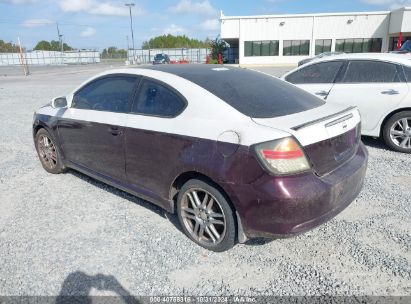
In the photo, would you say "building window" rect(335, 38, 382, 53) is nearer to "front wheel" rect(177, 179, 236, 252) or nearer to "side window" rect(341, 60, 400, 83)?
"side window" rect(341, 60, 400, 83)

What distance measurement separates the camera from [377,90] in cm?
541

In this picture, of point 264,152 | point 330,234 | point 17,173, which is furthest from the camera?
point 17,173

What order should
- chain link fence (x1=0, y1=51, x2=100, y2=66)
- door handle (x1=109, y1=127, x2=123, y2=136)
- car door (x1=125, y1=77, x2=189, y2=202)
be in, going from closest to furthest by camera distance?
car door (x1=125, y1=77, x2=189, y2=202)
door handle (x1=109, y1=127, x2=123, y2=136)
chain link fence (x1=0, y1=51, x2=100, y2=66)

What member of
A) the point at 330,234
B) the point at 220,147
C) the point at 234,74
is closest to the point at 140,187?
the point at 220,147

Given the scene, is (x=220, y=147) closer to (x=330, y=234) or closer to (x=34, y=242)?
(x=330, y=234)

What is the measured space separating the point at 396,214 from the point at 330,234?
0.90m

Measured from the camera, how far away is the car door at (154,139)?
3.04 meters

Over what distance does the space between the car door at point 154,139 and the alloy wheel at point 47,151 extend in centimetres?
194

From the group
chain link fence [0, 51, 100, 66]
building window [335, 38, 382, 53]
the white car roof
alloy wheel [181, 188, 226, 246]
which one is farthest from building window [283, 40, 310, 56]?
chain link fence [0, 51, 100, 66]

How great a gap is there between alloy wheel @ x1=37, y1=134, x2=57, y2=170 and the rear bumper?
10.8 ft

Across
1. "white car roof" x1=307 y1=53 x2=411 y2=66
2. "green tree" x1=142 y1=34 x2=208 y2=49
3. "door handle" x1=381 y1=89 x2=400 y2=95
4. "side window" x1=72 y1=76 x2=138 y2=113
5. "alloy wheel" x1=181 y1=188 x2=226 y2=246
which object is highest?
"green tree" x1=142 y1=34 x2=208 y2=49

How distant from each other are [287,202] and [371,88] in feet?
12.8

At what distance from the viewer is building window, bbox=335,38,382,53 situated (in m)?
36.7

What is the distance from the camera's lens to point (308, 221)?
8.47 feet
